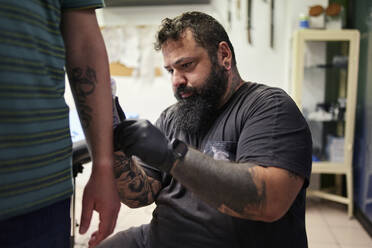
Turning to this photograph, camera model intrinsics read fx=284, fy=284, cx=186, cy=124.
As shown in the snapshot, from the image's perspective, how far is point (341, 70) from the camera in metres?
2.45

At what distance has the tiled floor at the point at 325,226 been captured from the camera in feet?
6.24

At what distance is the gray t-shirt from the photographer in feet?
2.57

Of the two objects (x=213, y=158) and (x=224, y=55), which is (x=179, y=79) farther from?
(x=213, y=158)

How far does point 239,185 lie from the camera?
2.32 feet

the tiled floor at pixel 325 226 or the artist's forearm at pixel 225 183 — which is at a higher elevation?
the artist's forearm at pixel 225 183

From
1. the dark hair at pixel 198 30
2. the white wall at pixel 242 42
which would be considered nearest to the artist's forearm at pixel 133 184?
the dark hair at pixel 198 30

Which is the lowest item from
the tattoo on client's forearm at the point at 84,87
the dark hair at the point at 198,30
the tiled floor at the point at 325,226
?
the tiled floor at the point at 325,226

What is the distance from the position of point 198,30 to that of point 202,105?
283 mm

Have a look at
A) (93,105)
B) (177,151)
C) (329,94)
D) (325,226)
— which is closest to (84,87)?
(93,105)

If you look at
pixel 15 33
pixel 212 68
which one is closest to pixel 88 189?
pixel 15 33

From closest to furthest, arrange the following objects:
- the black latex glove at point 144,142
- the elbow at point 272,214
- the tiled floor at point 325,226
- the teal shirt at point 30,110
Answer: the teal shirt at point 30,110 → the black latex glove at point 144,142 → the elbow at point 272,214 → the tiled floor at point 325,226

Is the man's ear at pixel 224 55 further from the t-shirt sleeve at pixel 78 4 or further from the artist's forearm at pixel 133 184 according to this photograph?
the t-shirt sleeve at pixel 78 4

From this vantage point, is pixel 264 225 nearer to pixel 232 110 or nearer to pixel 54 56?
pixel 232 110

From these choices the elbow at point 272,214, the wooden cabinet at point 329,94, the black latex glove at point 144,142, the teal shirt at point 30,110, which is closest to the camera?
the teal shirt at point 30,110
